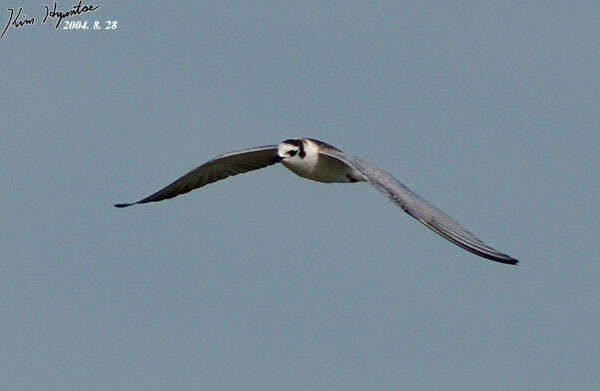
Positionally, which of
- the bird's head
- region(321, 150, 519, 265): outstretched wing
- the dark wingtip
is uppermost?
the bird's head

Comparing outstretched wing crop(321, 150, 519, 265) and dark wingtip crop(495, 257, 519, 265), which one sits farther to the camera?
outstretched wing crop(321, 150, 519, 265)

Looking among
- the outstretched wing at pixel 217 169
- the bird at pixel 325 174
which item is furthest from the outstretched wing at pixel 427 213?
the outstretched wing at pixel 217 169

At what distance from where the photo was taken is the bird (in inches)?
478

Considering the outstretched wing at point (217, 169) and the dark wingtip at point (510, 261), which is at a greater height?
the outstretched wing at point (217, 169)

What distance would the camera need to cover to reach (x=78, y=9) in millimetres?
17781

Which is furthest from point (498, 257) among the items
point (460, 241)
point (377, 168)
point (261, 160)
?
point (261, 160)

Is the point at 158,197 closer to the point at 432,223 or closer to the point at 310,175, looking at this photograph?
the point at 310,175

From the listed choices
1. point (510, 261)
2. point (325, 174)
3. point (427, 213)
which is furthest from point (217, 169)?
point (510, 261)

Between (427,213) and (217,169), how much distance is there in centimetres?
494

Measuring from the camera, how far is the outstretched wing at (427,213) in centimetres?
1171

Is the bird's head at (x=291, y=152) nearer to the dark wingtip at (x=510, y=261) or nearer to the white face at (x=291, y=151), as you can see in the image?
the white face at (x=291, y=151)

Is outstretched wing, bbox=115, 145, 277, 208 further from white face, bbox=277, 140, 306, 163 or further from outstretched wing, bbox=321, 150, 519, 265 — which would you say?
outstretched wing, bbox=321, 150, 519, 265

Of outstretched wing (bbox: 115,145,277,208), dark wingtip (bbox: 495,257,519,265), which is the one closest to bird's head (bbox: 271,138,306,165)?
outstretched wing (bbox: 115,145,277,208)

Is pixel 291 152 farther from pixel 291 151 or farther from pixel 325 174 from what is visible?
pixel 325 174
